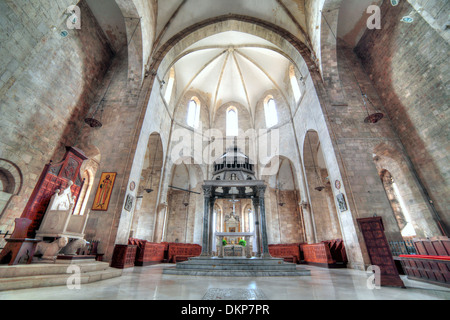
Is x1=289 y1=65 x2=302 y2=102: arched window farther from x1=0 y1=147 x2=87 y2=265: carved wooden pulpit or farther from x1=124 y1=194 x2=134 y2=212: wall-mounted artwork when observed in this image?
x1=0 y1=147 x2=87 y2=265: carved wooden pulpit

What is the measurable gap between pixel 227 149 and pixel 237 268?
6.53 meters

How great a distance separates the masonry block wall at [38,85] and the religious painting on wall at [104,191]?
2.72m

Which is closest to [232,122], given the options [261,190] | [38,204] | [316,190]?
[316,190]

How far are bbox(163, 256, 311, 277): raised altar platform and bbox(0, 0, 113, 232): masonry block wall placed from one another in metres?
7.10

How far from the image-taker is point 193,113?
17109 mm

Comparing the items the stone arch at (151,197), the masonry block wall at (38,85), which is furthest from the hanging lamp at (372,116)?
the masonry block wall at (38,85)

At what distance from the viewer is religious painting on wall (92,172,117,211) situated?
757 centimetres

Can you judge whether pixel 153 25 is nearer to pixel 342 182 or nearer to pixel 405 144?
pixel 342 182

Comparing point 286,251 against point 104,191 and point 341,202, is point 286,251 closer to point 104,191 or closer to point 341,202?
point 341,202

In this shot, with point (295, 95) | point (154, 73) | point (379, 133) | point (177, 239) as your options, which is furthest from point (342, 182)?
point (177, 239)

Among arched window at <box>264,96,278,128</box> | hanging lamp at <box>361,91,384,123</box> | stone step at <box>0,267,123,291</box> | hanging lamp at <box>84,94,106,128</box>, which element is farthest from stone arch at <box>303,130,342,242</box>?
hanging lamp at <box>84,94,106,128</box>

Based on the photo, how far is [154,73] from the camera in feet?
35.5

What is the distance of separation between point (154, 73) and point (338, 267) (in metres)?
13.5

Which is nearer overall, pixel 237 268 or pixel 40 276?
pixel 40 276
